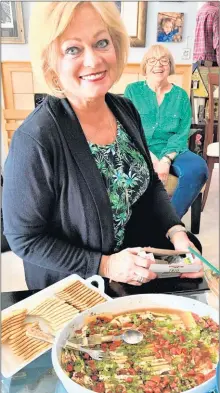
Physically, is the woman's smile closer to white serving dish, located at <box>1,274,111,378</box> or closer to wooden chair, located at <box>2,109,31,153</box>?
wooden chair, located at <box>2,109,31,153</box>

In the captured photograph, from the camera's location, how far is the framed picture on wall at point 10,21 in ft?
2.17

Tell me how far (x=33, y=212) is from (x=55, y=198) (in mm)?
60

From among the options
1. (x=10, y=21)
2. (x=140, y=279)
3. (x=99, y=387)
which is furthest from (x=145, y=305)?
(x=10, y=21)

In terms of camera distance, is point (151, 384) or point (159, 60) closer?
point (151, 384)

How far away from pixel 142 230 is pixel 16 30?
1.87 ft

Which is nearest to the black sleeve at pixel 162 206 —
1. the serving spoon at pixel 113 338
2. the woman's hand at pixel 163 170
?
the woman's hand at pixel 163 170

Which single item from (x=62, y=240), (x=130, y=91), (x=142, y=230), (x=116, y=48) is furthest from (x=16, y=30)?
(x=142, y=230)

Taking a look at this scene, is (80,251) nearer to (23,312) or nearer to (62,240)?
(62,240)

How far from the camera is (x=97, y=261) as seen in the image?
0.89 m

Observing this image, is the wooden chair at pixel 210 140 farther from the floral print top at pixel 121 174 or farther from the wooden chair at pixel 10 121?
the wooden chair at pixel 10 121

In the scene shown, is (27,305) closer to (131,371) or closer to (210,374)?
(131,371)

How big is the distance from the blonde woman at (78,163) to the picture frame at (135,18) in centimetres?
2

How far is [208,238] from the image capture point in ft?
2.51

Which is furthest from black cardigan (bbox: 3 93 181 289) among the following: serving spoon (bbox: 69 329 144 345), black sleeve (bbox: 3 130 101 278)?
serving spoon (bbox: 69 329 144 345)
